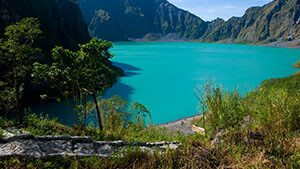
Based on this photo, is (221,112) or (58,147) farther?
(221,112)

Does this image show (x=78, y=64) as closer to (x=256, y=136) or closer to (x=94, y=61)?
(x=94, y=61)

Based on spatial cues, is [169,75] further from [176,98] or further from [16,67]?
[16,67]

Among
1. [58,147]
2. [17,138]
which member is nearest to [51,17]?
[17,138]

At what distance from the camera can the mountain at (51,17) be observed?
1437 inches

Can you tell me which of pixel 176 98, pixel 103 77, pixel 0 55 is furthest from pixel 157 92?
pixel 0 55

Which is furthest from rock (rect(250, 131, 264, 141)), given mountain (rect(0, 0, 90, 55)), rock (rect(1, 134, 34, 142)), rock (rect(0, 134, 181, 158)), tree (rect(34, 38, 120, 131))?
mountain (rect(0, 0, 90, 55))

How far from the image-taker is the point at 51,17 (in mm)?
55156

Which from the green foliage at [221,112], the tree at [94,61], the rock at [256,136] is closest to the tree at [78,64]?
the tree at [94,61]

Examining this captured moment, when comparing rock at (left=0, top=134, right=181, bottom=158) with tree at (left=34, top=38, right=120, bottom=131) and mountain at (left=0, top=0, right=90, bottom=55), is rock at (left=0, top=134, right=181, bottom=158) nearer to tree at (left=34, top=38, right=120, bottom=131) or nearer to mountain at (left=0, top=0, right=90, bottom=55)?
tree at (left=34, top=38, right=120, bottom=131)

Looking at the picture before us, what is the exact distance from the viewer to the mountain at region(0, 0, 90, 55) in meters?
36.5

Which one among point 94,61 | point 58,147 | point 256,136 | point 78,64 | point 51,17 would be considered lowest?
point 58,147

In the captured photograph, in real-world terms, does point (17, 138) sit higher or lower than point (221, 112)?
higher

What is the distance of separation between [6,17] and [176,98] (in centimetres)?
3018

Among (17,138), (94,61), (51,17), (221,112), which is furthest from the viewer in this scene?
(51,17)
